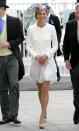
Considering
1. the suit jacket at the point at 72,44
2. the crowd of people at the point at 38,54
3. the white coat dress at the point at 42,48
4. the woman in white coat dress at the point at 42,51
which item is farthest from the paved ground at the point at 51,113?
the suit jacket at the point at 72,44

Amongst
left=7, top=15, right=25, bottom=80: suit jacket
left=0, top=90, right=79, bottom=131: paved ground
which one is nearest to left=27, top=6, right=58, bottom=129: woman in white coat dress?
left=7, top=15, right=25, bottom=80: suit jacket

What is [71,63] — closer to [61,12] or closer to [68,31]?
[68,31]

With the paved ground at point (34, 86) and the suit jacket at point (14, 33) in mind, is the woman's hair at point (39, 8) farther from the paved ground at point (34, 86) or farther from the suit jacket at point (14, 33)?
the paved ground at point (34, 86)

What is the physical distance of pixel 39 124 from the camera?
27.5 ft

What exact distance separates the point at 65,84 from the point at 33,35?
4.38m

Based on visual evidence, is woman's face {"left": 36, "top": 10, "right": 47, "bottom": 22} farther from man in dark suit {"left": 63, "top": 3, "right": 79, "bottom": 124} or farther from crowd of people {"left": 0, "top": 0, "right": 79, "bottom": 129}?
man in dark suit {"left": 63, "top": 3, "right": 79, "bottom": 124}

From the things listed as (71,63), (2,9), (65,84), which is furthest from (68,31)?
(65,84)

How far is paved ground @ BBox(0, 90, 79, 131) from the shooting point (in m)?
8.34

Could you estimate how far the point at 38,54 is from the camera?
8328mm

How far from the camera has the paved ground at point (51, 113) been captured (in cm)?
834

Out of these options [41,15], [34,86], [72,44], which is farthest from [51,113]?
[34,86]

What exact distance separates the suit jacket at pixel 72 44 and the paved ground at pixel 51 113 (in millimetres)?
964

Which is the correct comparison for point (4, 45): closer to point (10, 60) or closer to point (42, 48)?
point (10, 60)

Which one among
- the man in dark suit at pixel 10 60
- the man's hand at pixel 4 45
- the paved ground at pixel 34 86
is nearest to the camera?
the man's hand at pixel 4 45
